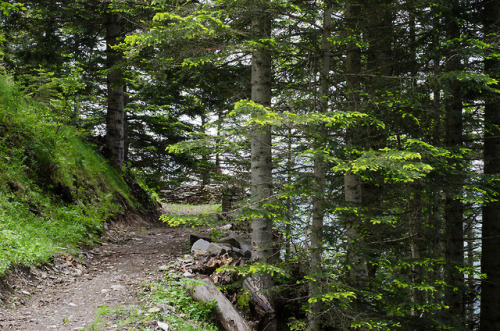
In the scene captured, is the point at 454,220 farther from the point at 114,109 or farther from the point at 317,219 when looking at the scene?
the point at 114,109

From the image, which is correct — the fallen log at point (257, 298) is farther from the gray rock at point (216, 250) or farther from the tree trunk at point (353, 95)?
the tree trunk at point (353, 95)

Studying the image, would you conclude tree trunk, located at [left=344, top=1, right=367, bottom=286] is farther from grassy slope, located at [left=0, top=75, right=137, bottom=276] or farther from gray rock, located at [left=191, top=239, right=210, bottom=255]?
grassy slope, located at [left=0, top=75, right=137, bottom=276]

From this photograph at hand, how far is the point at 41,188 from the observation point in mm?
7559

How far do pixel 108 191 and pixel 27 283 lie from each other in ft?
18.5

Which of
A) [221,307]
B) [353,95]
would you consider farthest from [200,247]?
[353,95]

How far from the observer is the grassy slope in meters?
5.71

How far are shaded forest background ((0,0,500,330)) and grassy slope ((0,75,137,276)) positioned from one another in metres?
0.46

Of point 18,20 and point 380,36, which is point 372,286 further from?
point 18,20

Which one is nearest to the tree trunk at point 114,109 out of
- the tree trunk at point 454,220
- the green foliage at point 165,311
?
the green foliage at point 165,311

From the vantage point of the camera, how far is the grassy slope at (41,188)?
571 centimetres

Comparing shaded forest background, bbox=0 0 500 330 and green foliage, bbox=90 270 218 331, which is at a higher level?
shaded forest background, bbox=0 0 500 330

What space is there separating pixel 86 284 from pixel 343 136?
17.1 ft

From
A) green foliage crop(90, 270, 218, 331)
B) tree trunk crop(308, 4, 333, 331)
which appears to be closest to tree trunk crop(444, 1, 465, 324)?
tree trunk crop(308, 4, 333, 331)

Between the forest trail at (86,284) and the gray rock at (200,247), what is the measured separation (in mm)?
422
